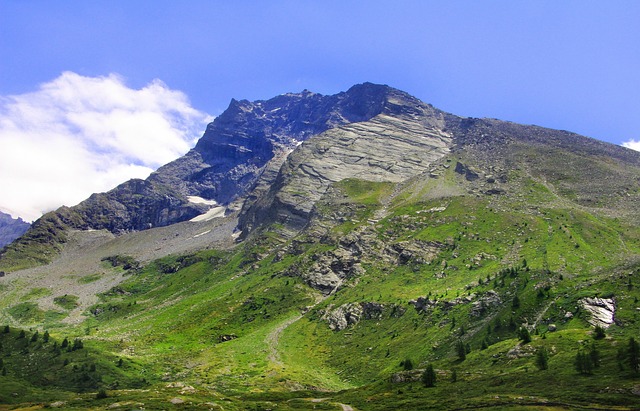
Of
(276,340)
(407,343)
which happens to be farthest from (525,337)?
(276,340)

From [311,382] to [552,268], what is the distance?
91.2 metres

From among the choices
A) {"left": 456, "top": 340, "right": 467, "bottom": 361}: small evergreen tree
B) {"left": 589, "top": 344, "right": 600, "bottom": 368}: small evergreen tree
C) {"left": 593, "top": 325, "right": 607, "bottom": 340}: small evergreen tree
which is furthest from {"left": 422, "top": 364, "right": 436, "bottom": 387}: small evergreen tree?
{"left": 593, "top": 325, "right": 607, "bottom": 340}: small evergreen tree

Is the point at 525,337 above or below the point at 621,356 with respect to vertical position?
below

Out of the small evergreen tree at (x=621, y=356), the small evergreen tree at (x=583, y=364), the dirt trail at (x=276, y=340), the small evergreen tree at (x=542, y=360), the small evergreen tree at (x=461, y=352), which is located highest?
the small evergreen tree at (x=621, y=356)

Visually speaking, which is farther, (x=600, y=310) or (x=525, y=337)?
(x=600, y=310)

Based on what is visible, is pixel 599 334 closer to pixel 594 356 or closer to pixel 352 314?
pixel 594 356

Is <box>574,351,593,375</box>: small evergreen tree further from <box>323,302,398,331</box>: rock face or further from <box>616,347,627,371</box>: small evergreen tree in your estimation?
<box>323,302,398,331</box>: rock face

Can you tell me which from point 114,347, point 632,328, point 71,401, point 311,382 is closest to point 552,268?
point 632,328

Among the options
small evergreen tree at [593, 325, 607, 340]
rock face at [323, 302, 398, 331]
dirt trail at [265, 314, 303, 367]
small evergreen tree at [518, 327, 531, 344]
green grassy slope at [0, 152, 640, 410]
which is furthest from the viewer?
rock face at [323, 302, 398, 331]

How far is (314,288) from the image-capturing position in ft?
650

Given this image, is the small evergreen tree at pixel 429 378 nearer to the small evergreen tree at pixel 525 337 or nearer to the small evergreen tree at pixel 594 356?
the small evergreen tree at pixel 525 337

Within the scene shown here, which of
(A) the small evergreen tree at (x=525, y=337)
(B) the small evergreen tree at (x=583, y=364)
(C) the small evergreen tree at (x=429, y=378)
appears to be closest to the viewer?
(B) the small evergreen tree at (x=583, y=364)

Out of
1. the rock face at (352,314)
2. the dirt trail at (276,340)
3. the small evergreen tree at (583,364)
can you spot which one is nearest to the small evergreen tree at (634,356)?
the small evergreen tree at (583,364)

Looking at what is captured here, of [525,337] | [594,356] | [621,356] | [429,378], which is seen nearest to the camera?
[621,356]
